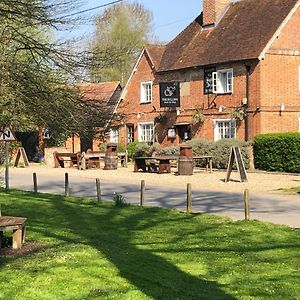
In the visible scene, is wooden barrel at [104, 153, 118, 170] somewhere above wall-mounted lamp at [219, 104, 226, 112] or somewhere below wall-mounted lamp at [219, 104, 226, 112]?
below

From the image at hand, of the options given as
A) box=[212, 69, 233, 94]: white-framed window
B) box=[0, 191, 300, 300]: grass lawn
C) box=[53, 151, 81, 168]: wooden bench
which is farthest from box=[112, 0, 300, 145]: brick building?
box=[0, 191, 300, 300]: grass lawn

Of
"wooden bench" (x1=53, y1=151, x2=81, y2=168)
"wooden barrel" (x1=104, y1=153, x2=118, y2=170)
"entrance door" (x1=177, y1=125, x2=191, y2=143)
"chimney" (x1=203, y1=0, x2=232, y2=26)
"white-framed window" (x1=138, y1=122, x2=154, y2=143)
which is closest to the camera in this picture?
"wooden barrel" (x1=104, y1=153, x2=118, y2=170)

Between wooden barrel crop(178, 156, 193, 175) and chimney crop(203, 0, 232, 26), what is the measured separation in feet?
43.9

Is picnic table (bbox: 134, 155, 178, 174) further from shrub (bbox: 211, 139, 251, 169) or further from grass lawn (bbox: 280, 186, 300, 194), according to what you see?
grass lawn (bbox: 280, 186, 300, 194)

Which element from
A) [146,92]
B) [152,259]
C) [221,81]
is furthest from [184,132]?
[152,259]

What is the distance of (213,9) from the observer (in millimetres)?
39812

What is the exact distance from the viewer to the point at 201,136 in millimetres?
38125

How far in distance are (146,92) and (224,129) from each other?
8936 millimetres

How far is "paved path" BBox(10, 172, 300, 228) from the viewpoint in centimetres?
1555

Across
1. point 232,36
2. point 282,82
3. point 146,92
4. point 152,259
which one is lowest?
point 152,259

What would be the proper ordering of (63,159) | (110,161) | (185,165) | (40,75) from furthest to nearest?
1. (63,159)
2. (110,161)
3. (185,165)
4. (40,75)

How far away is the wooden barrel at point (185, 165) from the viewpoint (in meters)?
29.5

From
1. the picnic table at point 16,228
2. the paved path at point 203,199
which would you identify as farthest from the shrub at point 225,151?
the picnic table at point 16,228

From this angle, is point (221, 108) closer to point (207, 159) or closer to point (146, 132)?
point (207, 159)
